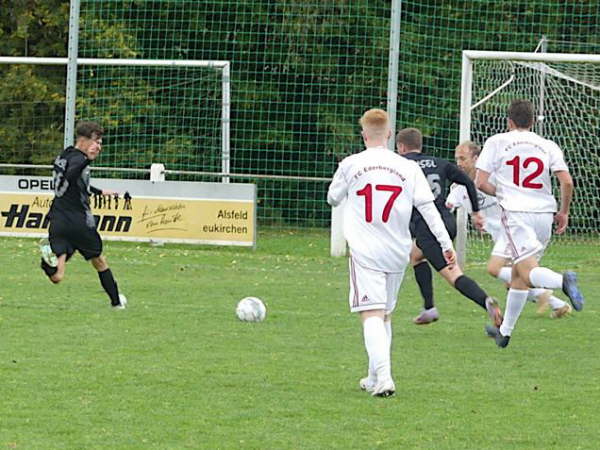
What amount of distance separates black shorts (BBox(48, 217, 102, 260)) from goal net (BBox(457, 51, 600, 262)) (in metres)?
5.96

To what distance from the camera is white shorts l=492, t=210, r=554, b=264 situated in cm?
1030

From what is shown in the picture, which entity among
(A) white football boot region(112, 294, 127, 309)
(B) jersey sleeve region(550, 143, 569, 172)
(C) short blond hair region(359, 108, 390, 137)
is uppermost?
(C) short blond hair region(359, 108, 390, 137)

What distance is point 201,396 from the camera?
805cm

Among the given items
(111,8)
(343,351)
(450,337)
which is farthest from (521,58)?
(111,8)

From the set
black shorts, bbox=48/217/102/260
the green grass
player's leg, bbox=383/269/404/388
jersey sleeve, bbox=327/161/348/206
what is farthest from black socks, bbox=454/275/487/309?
black shorts, bbox=48/217/102/260

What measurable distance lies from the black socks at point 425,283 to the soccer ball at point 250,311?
137 cm

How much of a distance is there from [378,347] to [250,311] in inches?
146

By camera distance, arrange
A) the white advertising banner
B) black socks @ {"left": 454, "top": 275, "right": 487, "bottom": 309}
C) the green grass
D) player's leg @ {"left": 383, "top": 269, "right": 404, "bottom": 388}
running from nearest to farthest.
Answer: the green grass, player's leg @ {"left": 383, "top": 269, "right": 404, "bottom": 388}, black socks @ {"left": 454, "top": 275, "right": 487, "bottom": 309}, the white advertising banner

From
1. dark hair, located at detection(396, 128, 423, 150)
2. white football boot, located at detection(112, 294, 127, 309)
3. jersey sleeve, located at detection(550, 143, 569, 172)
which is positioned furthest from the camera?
white football boot, located at detection(112, 294, 127, 309)

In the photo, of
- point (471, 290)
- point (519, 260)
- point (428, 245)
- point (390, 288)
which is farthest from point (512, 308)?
point (390, 288)

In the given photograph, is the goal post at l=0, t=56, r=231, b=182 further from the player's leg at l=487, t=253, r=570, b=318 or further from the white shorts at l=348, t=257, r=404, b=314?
the white shorts at l=348, t=257, r=404, b=314

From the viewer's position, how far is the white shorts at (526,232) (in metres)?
10.3

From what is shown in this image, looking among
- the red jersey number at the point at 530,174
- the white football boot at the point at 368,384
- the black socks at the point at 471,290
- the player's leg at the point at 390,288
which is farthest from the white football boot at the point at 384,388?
the black socks at the point at 471,290

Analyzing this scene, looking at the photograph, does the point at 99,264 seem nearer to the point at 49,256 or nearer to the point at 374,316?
the point at 49,256
